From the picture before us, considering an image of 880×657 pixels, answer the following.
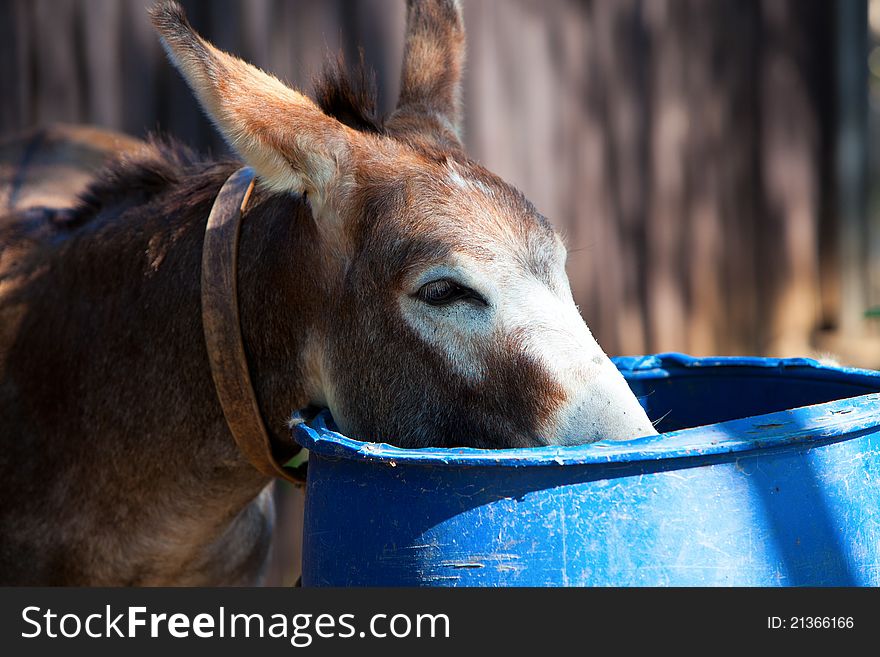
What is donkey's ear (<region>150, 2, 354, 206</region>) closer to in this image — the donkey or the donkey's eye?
the donkey

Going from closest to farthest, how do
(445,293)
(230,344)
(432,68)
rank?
(445,293) → (230,344) → (432,68)

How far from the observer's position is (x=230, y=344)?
2344mm

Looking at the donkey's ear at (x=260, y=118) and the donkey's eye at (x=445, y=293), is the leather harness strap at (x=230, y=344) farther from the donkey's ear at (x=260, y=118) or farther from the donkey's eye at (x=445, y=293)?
the donkey's eye at (x=445, y=293)

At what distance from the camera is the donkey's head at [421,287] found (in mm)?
2014

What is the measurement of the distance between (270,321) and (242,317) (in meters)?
0.08

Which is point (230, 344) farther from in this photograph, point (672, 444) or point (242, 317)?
point (672, 444)

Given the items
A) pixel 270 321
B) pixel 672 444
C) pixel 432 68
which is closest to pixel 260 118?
pixel 270 321

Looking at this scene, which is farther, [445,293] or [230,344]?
[230,344]

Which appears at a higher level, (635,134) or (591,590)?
(635,134)

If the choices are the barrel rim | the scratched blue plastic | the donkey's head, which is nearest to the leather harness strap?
the donkey's head

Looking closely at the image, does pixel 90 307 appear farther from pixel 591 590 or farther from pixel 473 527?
pixel 591 590

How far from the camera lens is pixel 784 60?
7496 millimetres

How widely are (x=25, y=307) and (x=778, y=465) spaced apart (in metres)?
1.97

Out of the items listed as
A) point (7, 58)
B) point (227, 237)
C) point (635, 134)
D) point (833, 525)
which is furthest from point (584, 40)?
point (833, 525)
